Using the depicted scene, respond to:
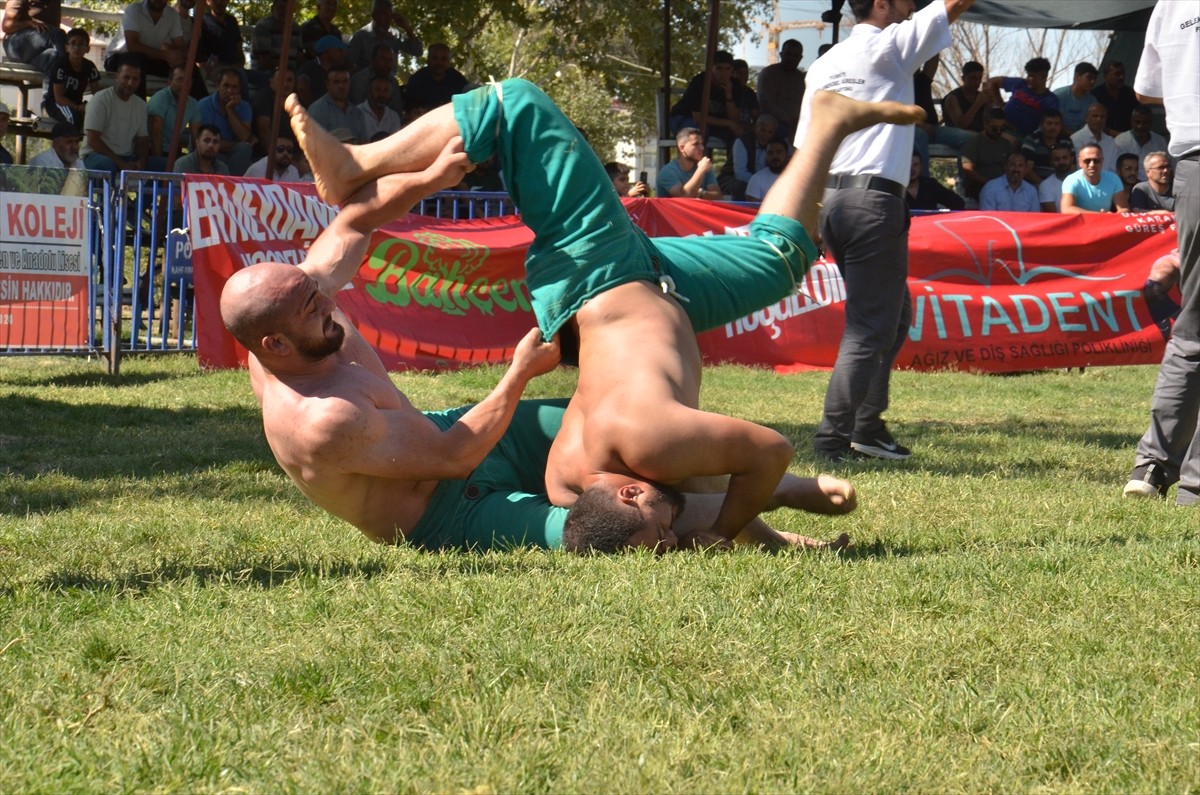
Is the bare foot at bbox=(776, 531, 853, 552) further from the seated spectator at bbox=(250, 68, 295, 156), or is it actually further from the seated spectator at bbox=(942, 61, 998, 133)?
the seated spectator at bbox=(942, 61, 998, 133)

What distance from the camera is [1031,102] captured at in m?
18.1

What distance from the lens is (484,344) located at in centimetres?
1217

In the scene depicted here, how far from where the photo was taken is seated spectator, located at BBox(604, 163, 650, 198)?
13.6 m

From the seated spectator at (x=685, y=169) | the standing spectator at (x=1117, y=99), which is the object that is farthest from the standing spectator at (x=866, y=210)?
the standing spectator at (x=1117, y=99)

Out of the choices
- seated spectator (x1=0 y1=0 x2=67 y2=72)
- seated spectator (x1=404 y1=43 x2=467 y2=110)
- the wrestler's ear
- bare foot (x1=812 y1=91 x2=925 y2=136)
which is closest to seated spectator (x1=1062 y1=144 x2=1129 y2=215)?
seated spectator (x1=404 y1=43 x2=467 y2=110)

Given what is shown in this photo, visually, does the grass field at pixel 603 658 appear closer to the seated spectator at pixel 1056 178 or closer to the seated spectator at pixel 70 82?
the seated spectator at pixel 70 82

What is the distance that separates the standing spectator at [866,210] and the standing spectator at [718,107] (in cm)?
918

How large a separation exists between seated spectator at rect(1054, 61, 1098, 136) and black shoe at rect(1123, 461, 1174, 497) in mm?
13302

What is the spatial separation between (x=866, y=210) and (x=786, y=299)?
485 centimetres

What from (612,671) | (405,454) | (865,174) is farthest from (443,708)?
(865,174)

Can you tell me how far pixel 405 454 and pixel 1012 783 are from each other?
2408 millimetres

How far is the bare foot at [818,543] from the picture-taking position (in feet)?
16.0

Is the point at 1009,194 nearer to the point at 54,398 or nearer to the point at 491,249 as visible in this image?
the point at 491,249

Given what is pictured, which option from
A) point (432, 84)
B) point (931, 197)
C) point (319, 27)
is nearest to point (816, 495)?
point (931, 197)
